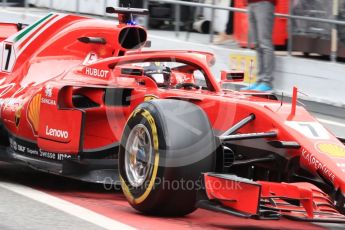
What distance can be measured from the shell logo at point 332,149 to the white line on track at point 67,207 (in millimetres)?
1453

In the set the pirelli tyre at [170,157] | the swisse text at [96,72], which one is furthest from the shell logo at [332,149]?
the swisse text at [96,72]

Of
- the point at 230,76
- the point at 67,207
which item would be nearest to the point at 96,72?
the point at 230,76

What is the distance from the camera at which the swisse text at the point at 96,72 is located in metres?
8.27

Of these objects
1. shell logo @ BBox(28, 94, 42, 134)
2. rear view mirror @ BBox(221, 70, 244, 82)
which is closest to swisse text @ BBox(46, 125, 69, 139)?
shell logo @ BBox(28, 94, 42, 134)

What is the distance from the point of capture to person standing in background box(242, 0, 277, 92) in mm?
12516

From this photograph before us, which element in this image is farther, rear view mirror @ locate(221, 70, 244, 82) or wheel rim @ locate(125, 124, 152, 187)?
rear view mirror @ locate(221, 70, 244, 82)

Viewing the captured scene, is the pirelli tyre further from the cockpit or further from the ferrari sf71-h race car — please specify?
the cockpit

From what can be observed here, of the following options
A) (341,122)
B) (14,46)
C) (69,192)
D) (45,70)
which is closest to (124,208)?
(69,192)

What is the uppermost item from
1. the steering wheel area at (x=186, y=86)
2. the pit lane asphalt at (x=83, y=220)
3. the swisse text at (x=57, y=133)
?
the steering wheel area at (x=186, y=86)

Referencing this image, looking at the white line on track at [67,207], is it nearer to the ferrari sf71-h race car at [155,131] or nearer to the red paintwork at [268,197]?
the ferrari sf71-h race car at [155,131]

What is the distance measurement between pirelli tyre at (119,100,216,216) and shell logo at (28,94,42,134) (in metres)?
1.37

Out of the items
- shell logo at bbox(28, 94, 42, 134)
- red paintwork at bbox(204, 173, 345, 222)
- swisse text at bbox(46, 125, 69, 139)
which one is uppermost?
shell logo at bbox(28, 94, 42, 134)

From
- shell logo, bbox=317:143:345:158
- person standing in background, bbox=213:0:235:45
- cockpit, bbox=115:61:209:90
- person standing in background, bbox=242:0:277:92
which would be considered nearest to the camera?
shell logo, bbox=317:143:345:158

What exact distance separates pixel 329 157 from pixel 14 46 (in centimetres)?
374
